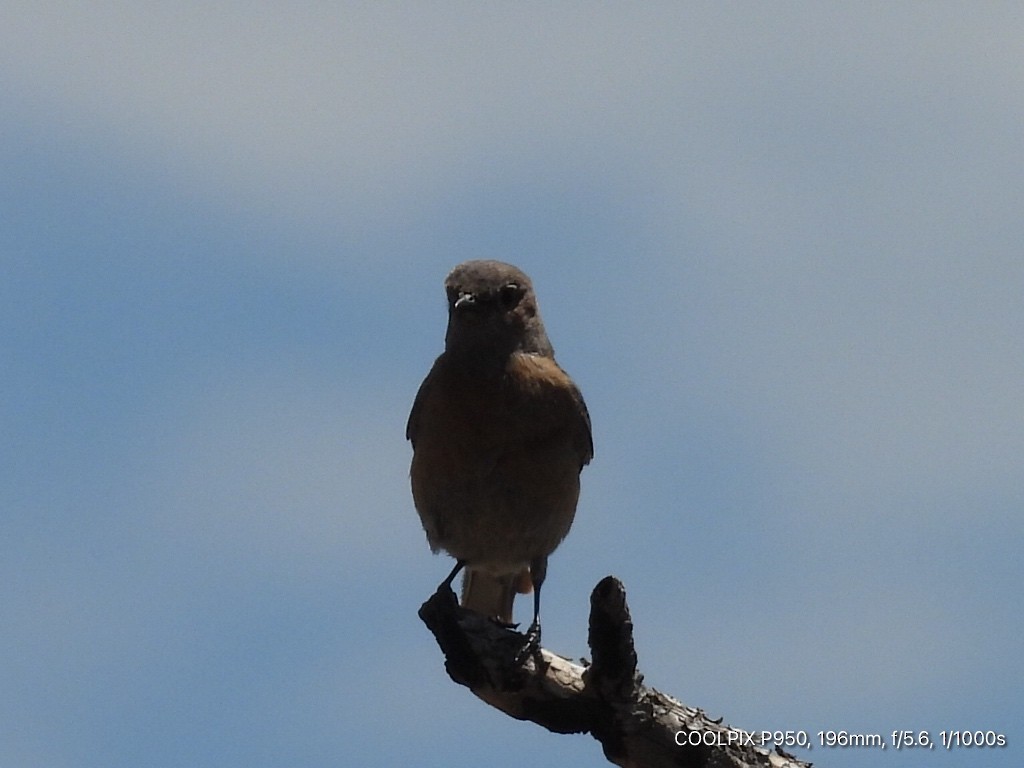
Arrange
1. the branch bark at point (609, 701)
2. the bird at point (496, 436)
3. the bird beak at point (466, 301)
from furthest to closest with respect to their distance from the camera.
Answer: the bird beak at point (466, 301), the bird at point (496, 436), the branch bark at point (609, 701)

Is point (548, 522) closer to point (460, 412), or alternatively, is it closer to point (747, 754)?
point (460, 412)

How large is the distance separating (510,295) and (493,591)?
2.19 meters

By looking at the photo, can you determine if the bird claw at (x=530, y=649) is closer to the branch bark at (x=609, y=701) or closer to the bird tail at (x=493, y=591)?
the branch bark at (x=609, y=701)

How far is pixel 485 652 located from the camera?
923 cm

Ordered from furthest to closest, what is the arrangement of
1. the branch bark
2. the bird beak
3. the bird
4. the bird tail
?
the bird tail
the bird beak
the bird
the branch bark

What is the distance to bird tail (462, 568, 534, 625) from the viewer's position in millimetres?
11672

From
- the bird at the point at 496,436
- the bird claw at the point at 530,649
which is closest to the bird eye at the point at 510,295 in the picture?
the bird at the point at 496,436

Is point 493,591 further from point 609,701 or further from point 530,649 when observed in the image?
point 609,701

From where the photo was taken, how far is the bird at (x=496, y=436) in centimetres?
1042

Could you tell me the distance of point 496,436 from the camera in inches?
409

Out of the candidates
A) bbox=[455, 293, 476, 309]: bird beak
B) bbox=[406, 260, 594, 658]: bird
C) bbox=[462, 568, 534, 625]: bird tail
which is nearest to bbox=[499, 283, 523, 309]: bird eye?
bbox=[406, 260, 594, 658]: bird

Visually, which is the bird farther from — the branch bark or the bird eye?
the branch bark

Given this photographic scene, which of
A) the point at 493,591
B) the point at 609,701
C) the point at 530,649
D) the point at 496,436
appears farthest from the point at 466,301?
the point at 609,701

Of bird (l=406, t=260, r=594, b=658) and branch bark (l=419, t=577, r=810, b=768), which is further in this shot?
bird (l=406, t=260, r=594, b=658)
